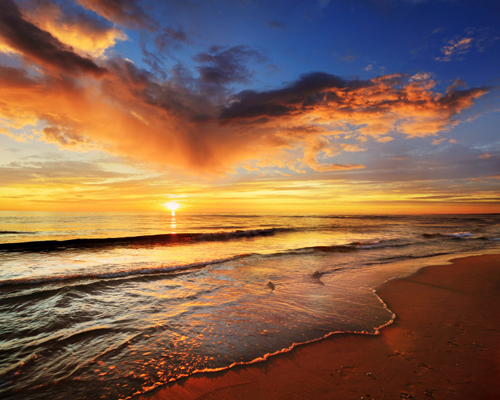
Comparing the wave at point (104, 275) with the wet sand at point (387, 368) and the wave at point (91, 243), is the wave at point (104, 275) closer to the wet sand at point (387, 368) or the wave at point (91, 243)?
the wet sand at point (387, 368)

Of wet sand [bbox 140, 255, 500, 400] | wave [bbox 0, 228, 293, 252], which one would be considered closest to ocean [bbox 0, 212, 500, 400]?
wet sand [bbox 140, 255, 500, 400]

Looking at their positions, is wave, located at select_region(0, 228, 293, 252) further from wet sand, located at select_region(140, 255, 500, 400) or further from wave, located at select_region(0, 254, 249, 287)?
wet sand, located at select_region(140, 255, 500, 400)

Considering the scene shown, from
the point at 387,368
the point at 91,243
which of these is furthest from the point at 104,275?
the point at 91,243

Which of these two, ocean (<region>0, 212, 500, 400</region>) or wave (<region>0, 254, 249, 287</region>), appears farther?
wave (<region>0, 254, 249, 287</region>)

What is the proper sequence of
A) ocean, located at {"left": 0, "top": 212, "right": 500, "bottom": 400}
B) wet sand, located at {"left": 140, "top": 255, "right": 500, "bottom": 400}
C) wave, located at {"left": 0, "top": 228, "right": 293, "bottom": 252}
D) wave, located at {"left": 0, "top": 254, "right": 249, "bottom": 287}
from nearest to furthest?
wet sand, located at {"left": 140, "top": 255, "right": 500, "bottom": 400}
ocean, located at {"left": 0, "top": 212, "right": 500, "bottom": 400}
wave, located at {"left": 0, "top": 254, "right": 249, "bottom": 287}
wave, located at {"left": 0, "top": 228, "right": 293, "bottom": 252}

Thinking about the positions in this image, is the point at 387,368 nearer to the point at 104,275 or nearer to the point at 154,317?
the point at 154,317

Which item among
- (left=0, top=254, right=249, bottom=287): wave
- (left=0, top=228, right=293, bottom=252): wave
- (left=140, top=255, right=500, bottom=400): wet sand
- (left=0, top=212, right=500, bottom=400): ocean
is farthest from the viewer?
(left=0, top=228, right=293, bottom=252): wave

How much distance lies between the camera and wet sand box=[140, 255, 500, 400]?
336cm

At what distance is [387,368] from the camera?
3.87 metres

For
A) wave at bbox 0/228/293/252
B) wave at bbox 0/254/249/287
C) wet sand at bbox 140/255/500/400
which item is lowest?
wet sand at bbox 140/255/500/400

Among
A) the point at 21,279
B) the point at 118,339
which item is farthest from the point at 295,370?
the point at 21,279

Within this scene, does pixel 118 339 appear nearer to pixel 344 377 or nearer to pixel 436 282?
pixel 344 377

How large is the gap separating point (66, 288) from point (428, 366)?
10023 mm

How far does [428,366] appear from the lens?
388 cm
